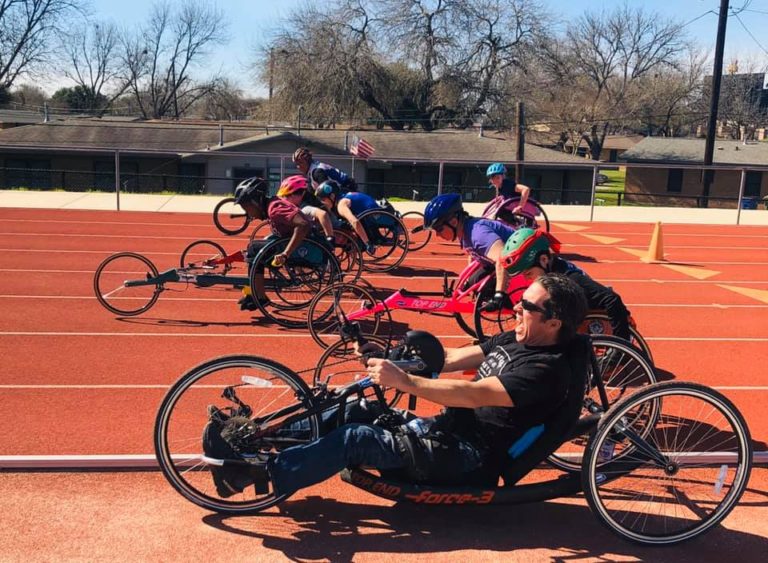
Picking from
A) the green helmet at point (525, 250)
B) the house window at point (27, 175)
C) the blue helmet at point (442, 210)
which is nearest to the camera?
the green helmet at point (525, 250)

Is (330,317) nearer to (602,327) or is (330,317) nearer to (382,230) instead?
(602,327)

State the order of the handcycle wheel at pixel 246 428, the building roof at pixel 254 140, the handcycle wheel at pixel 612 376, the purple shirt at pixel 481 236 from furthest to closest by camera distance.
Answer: the building roof at pixel 254 140 → the purple shirt at pixel 481 236 → the handcycle wheel at pixel 612 376 → the handcycle wheel at pixel 246 428

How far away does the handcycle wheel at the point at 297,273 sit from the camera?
25.9ft

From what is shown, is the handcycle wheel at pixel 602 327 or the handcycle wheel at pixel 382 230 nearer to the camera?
the handcycle wheel at pixel 602 327

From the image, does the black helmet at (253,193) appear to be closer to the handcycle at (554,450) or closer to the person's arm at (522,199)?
the handcycle at (554,450)

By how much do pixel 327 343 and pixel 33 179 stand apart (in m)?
30.3

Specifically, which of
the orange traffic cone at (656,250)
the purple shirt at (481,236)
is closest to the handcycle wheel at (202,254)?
the purple shirt at (481,236)

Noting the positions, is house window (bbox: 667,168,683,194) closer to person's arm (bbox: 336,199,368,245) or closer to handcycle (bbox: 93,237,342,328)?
person's arm (bbox: 336,199,368,245)

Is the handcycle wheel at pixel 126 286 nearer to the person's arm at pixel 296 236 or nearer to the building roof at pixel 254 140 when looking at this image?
the person's arm at pixel 296 236

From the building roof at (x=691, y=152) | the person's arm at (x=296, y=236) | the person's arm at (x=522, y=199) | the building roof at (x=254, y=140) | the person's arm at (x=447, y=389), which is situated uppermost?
the building roof at (x=691, y=152)

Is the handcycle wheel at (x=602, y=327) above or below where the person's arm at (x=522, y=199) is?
below

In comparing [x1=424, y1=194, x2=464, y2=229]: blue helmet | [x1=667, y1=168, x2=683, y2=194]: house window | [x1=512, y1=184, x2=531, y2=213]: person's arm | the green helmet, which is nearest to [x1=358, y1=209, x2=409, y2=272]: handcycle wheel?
[x1=512, y1=184, x2=531, y2=213]: person's arm

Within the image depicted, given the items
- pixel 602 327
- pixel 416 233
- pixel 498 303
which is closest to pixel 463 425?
pixel 602 327

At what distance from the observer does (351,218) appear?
9586 millimetres
